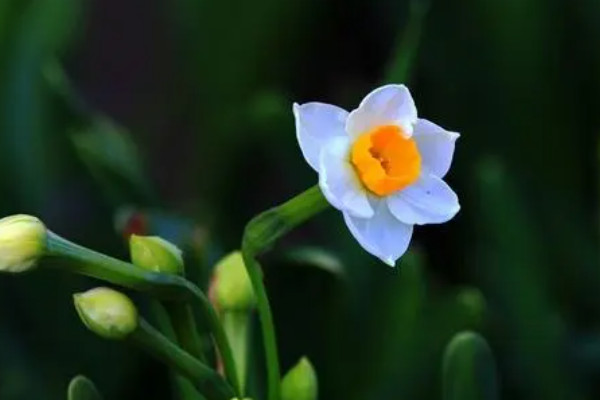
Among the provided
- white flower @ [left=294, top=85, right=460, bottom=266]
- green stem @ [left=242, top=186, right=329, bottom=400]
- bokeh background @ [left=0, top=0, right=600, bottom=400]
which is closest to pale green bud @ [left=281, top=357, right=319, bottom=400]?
green stem @ [left=242, top=186, right=329, bottom=400]

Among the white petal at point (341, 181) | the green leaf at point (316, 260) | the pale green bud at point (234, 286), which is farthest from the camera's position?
the green leaf at point (316, 260)

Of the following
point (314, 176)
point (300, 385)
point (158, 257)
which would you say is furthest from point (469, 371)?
point (314, 176)

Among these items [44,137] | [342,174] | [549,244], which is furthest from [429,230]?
[342,174]

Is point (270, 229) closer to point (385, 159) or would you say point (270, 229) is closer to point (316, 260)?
point (385, 159)

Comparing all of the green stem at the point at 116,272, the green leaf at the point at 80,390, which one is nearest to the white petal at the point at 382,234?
the green stem at the point at 116,272

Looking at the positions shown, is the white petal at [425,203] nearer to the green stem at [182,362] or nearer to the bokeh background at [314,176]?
the green stem at [182,362]

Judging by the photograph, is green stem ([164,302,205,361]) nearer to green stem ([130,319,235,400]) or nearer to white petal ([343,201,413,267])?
green stem ([130,319,235,400])
